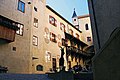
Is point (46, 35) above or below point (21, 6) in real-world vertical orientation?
below

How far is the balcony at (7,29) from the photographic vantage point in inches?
605

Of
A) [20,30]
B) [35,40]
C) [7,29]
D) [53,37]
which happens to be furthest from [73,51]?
[7,29]

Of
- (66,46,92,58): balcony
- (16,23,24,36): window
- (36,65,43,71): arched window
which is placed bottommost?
(36,65,43,71): arched window

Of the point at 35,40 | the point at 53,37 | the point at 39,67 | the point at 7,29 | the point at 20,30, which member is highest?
the point at 53,37

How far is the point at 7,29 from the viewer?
52.4ft

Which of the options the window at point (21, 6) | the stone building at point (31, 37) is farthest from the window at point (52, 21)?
the window at point (21, 6)

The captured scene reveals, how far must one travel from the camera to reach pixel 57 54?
81.9 feet

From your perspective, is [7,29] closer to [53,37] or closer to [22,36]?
[22,36]

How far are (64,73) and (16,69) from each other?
8886 mm

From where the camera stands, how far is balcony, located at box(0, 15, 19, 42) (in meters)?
15.4

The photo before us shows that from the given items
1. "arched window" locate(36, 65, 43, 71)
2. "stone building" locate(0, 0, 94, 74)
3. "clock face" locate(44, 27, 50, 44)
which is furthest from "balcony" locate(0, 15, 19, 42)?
"clock face" locate(44, 27, 50, 44)

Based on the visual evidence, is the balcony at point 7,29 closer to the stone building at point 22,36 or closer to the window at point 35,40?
the stone building at point 22,36

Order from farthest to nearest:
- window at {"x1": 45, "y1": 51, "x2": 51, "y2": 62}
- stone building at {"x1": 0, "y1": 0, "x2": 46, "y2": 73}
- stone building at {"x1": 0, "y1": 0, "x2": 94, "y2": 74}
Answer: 1. window at {"x1": 45, "y1": 51, "x2": 51, "y2": 62}
2. stone building at {"x1": 0, "y1": 0, "x2": 94, "y2": 74}
3. stone building at {"x1": 0, "y1": 0, "x2": 46, "y2": 73}

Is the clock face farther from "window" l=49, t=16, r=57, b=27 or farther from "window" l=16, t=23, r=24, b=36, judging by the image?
"window" l=16, t=23, r=24, b=36
